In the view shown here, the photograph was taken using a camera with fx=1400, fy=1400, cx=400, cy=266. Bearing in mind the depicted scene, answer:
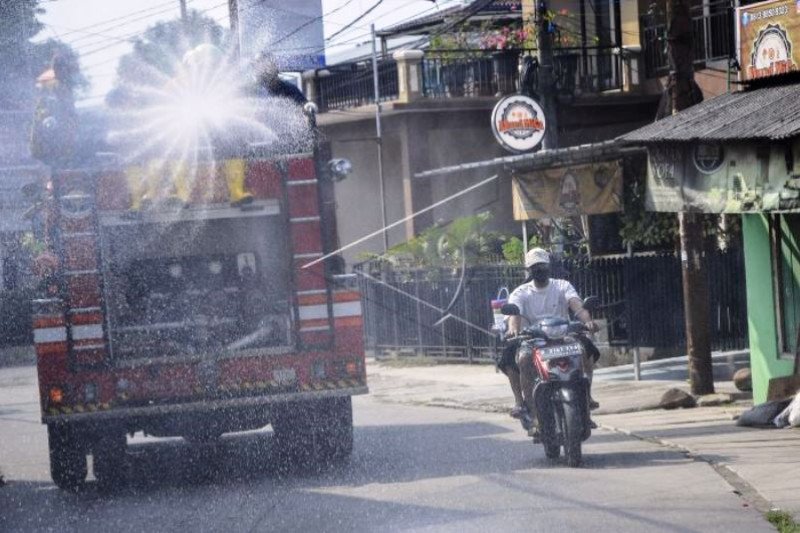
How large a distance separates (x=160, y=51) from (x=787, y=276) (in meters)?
8.08

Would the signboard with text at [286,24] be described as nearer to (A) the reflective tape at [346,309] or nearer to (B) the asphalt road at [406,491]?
(B) the asphalt road at [406,491]

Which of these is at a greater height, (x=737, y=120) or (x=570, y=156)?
(x=737, y=120)

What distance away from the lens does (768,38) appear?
13164 mm

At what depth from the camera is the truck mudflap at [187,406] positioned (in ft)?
37.7

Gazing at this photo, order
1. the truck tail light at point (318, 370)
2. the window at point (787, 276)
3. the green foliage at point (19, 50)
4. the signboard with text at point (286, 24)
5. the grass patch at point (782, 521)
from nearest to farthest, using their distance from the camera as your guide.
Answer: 1. the grass patch at point (782, 521)
2. the truck tail light at point (318, 370)
3. the window at point (787, 276)
4. the green foliage at point (19, 50)
5. the signboard with text at point (286, 24)

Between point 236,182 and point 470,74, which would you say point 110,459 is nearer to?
point 236,182

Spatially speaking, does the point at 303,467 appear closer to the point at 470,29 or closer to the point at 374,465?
the point at 374,465

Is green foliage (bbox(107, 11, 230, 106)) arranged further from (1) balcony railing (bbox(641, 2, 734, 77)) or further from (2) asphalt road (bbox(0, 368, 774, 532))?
(1) balcony railing (bbox(641, 2, 734, 77))

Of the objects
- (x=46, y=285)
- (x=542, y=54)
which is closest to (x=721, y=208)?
(x=46, y=285)

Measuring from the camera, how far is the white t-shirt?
1184 cm

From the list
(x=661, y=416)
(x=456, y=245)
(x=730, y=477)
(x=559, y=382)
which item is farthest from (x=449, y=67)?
(x=730, y=477)

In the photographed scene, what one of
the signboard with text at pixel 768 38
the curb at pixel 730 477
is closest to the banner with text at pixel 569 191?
the signboard with text at pixel 768 38

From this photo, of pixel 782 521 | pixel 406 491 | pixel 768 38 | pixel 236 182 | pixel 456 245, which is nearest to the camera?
pixel 782 521

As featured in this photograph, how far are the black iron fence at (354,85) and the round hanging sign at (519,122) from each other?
9970mm
